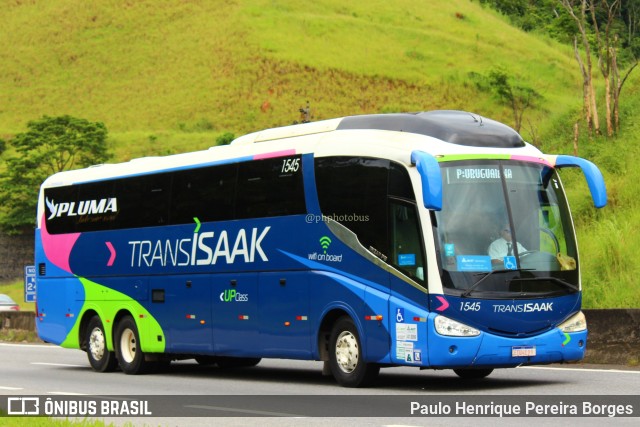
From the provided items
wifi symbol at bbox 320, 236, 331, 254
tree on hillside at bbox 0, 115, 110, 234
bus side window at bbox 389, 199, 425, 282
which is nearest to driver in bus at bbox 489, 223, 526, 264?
bus side window at bbox 389, 199, 425, 282

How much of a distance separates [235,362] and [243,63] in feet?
292

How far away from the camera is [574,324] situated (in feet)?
52.1

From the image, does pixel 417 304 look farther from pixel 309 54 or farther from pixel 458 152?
pixel 309 54

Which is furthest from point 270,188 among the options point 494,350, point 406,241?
point 494,350

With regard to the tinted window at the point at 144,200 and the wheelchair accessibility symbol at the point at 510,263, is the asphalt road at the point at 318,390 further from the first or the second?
the tinted window at the point at 144,200

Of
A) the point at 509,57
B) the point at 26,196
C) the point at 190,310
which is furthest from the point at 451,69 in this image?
→ the point at 190,310

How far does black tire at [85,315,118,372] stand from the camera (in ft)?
72.1

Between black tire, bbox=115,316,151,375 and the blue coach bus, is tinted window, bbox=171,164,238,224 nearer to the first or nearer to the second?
the blue coach bus

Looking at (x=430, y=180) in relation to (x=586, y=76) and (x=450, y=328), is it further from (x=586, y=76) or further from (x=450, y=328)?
(x=586, y=76)

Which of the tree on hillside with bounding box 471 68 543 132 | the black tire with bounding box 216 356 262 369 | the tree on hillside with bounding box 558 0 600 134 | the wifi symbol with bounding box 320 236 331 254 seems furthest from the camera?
the tree on hillside with bounding box 471 68 543 132

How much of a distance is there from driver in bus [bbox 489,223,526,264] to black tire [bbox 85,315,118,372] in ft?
29.7

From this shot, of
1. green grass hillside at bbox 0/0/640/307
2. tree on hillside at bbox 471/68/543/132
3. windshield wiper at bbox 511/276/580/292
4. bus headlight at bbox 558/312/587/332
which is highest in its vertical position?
green grass hillside at bbox 0/0/640/307

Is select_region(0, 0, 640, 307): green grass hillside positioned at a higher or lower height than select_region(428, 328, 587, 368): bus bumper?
higher

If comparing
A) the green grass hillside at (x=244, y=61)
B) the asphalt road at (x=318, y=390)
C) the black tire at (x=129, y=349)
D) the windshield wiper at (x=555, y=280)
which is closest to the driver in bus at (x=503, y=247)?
the windshield wiper at (x=555, y=280)
